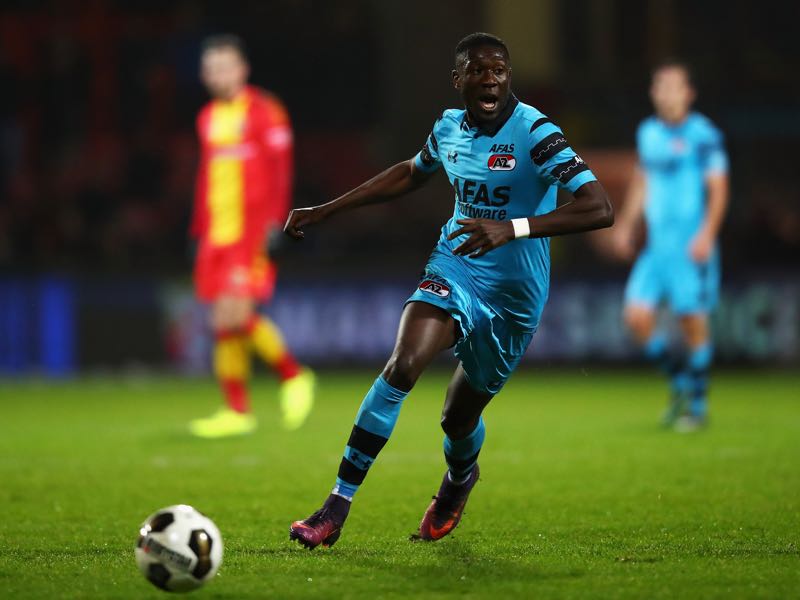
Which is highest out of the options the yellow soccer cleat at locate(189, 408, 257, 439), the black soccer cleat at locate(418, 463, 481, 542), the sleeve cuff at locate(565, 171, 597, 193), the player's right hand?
the sleeve cuff at locate(565, 171, 597, 193)

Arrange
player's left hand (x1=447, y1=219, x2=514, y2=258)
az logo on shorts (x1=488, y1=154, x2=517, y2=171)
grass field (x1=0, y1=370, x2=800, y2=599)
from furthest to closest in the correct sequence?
az logo on shorts (x1=488, y1=154, x2=517, y2=171), player's left hand (x1=447, y1=219, x2=514, y2=258), grass field (x1=0, y1=370, x2=800, y2=599)

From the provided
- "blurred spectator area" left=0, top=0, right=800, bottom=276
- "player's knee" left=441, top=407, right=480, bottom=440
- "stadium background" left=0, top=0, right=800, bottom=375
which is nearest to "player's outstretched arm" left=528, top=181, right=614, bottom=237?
"player's knee" left=441, top=407, right=480, bottom=440

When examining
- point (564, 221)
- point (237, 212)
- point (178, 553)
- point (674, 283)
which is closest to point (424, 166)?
point (564, 221)

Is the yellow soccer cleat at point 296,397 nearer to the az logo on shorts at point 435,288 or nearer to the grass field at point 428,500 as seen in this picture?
the grass field at point 428,500

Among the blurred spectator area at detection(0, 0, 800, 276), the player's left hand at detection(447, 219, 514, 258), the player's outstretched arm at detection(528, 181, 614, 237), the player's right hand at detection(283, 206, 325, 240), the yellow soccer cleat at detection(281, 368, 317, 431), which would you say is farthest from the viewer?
the blurred spectator area at detection(0, 0, 800, 276)

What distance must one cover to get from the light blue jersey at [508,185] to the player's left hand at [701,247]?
4.44m

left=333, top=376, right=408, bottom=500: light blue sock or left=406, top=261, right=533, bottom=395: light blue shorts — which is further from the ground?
left=406, top=261, right=533, bottom=395: light blue shorts

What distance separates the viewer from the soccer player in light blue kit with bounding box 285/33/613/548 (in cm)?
502

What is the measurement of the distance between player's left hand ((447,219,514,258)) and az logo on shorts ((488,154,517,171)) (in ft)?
1.55

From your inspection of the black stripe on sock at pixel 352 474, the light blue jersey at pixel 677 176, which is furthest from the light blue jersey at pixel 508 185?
the light blue jersey at pixel 677 176

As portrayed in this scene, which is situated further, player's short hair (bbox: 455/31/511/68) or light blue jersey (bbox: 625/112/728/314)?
light blue jersey (bbox: 625/112/728/314)

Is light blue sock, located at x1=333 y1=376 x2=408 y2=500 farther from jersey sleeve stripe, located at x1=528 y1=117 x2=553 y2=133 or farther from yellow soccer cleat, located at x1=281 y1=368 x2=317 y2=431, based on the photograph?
yellow soccer cleat, located at x1=281 y1=368 x2=317 y2=431

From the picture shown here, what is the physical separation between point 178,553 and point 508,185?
1905mm

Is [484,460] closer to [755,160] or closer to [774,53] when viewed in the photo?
[755,160]
